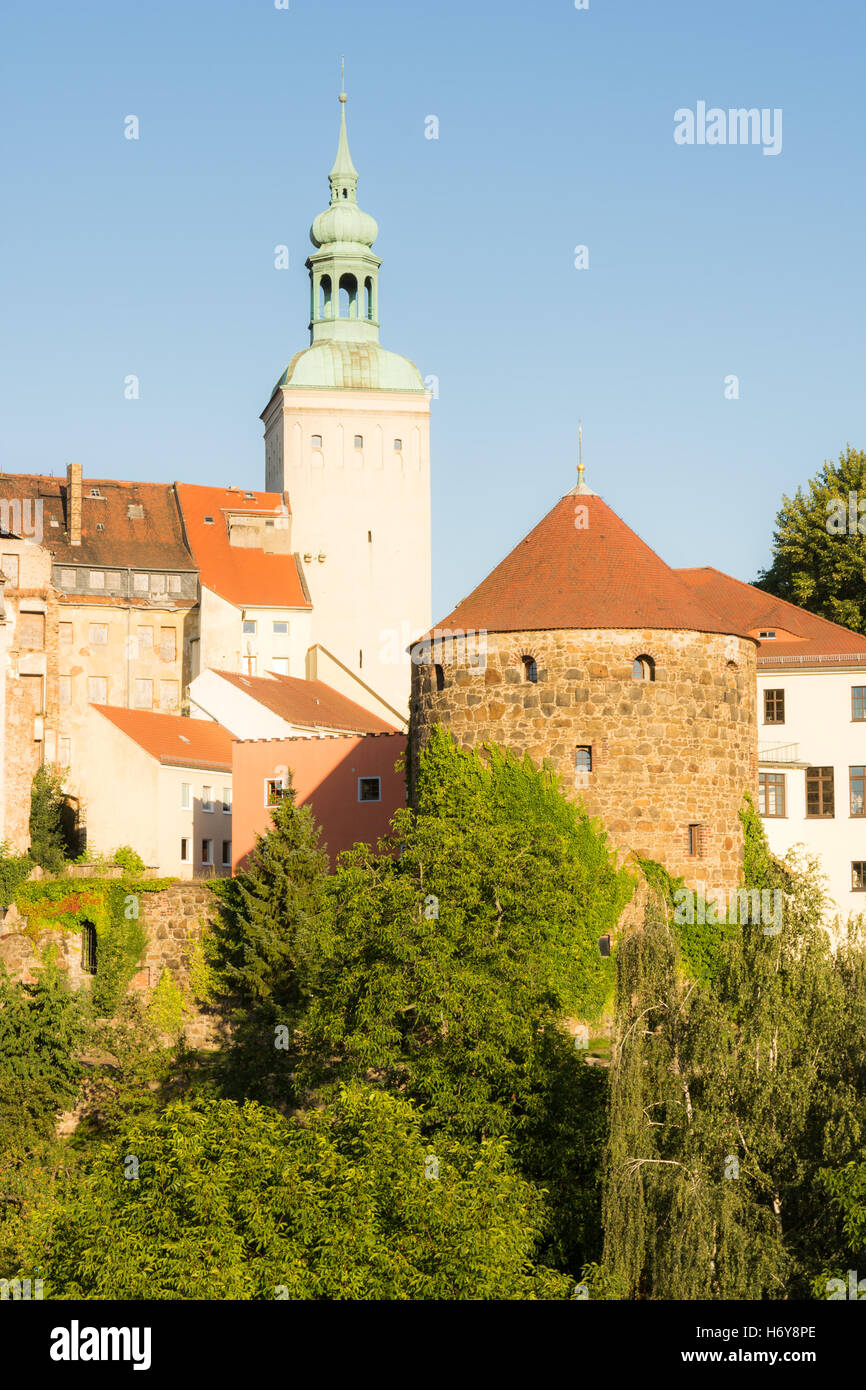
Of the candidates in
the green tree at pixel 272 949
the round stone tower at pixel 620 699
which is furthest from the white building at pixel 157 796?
the round stone tower at pixel 620 699

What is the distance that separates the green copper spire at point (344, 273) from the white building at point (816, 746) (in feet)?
129

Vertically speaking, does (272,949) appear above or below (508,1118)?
above

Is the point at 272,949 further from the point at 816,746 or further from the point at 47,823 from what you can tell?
the point at 816,746

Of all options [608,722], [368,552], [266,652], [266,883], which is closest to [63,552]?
[266,652]

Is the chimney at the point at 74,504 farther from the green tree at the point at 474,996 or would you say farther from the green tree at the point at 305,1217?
the green tree at the point at 305,1217

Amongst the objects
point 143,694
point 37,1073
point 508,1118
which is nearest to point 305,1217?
point 508,1118

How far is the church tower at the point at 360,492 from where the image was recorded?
259 ft

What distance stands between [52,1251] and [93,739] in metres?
28.9

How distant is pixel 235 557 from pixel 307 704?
15.2m

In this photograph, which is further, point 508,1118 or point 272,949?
point 272,949

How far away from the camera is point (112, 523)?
73812mm

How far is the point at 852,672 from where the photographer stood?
4666cm


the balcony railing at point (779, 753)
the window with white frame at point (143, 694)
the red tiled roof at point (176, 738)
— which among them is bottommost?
the balcony railing at point (779, 753)

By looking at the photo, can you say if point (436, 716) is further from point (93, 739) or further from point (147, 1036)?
point (93, 739)
